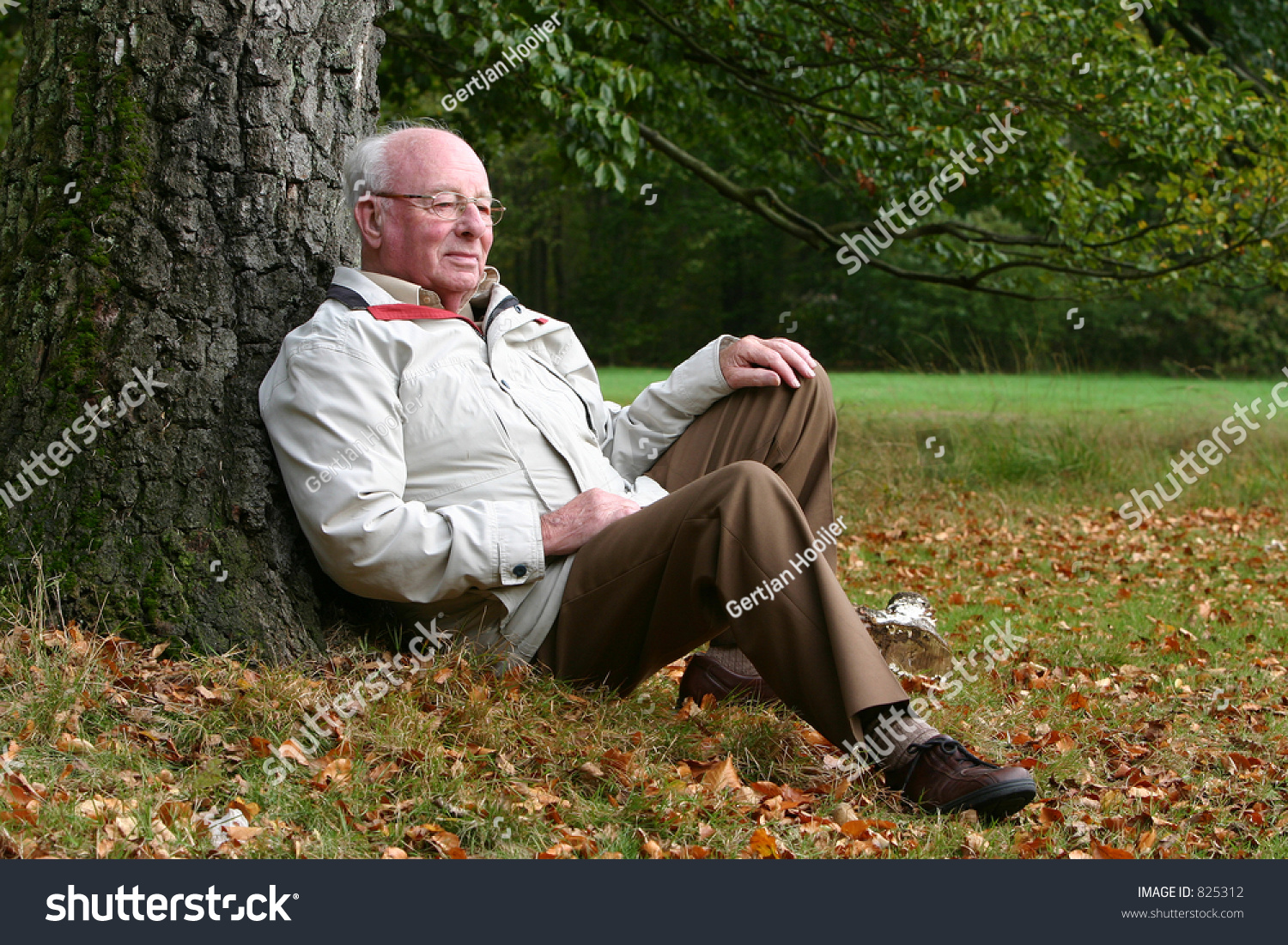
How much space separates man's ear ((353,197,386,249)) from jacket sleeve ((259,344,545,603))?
1.50 feet

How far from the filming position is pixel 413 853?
2451 millimetres

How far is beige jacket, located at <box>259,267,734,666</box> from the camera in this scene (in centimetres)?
290

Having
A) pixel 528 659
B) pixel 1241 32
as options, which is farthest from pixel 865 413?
pixel 528 659

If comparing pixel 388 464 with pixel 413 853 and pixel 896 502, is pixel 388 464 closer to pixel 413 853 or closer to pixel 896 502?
pixel 413 853

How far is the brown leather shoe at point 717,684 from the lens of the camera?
3463mm

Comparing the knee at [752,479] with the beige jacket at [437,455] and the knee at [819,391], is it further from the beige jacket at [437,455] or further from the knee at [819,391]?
the knee at [819,391]
